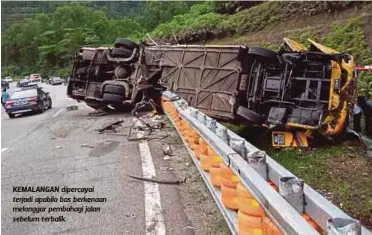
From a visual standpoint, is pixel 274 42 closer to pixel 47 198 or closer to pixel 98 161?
pixel 98 161

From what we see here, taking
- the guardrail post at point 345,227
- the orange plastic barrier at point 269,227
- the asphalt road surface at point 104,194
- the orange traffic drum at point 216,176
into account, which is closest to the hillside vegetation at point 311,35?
the orange traffic drum at point 216,176

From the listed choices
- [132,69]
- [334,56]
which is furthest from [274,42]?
[334,56]

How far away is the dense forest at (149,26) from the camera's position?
15906 mm

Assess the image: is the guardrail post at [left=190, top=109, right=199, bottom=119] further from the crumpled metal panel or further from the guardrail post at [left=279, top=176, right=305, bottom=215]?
the guardrail post at [left=279, top=176, right=305, bottom=215]

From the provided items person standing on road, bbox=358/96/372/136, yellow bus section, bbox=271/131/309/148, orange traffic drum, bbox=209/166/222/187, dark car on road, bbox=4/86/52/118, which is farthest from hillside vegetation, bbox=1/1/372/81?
orange traffic drum, bbox=209/166/222/187

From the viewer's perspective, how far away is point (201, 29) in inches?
1038

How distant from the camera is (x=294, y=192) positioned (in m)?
2.50

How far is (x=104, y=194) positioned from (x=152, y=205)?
0.76m

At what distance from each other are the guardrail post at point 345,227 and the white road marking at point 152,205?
2.21 m

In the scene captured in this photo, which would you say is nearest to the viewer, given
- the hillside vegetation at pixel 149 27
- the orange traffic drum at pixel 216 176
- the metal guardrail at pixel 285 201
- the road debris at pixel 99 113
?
the metal guardrail at pixel 285 201

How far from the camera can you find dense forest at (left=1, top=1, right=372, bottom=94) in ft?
52.2

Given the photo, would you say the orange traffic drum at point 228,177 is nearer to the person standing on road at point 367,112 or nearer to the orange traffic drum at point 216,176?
the orange traffic drum at point 216,176

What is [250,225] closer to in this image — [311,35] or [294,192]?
[294,192]

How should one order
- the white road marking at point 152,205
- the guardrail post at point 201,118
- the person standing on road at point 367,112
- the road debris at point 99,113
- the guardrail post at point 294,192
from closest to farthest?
the guardrail post at point 294,192 → the white road marking at point 152,205 → the guardrail post at point 201,118 → the person standing on road at point 367,112 → the road debris at point 99,113
